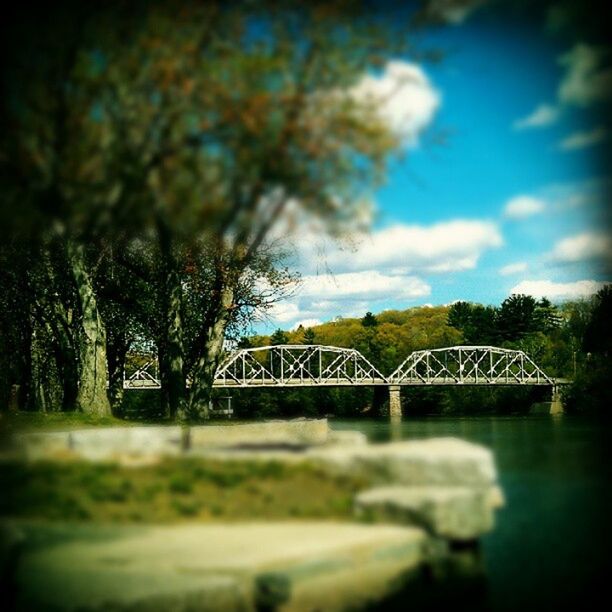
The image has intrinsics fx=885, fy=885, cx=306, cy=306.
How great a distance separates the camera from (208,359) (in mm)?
18047

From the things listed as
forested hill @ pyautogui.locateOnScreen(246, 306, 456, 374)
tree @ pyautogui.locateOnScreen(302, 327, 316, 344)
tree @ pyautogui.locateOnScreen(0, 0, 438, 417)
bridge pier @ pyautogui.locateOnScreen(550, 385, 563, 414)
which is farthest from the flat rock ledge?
tree @ pyautogui.locateOnScreen(302, 327, 316, 344)

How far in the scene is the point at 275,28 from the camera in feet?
24.5

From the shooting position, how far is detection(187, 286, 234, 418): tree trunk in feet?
58.6

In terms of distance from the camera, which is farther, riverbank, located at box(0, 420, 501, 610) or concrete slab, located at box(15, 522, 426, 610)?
riverbank, located at box(0, 420, 501, 610)

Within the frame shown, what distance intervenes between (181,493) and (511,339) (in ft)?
28.4

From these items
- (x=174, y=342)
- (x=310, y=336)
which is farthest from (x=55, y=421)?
(x=310, y=336)

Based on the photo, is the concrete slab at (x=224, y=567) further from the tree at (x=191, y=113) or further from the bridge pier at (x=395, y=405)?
the bridge pier at (x=395, y=405)

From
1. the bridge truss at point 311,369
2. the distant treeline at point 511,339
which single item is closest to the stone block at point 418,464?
the distant treeline at point 511,339

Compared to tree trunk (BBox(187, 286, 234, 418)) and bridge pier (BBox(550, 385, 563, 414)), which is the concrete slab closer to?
bridge pier (BBox(550, 385, 563, 414))

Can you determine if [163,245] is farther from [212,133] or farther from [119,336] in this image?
[119,336]

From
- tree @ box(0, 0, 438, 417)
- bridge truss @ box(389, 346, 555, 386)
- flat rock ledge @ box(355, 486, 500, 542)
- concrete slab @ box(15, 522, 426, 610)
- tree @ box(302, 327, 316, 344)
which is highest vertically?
tree @ box(0, 0, 438, 417)

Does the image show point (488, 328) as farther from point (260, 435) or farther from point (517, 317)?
point (260, 435)

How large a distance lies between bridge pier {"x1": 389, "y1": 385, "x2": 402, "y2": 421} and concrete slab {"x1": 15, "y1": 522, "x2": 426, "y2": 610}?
795 centimetres

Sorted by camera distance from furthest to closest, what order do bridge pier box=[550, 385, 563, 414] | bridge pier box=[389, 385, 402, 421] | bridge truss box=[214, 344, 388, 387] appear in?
bridge truss box=[214, 344, 388, 387] → bridge pier box=[389, 385, 402, 421] → bridge pier box=[550, 385, 563, 414]
